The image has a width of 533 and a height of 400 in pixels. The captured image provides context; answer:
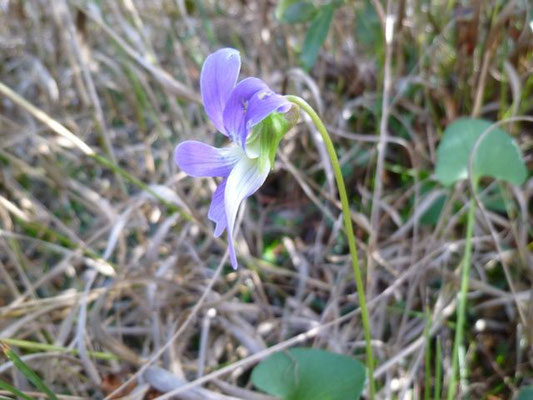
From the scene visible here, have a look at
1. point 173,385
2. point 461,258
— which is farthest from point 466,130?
point 173,385

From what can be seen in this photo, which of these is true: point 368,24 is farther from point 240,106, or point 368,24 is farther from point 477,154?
point 240,106

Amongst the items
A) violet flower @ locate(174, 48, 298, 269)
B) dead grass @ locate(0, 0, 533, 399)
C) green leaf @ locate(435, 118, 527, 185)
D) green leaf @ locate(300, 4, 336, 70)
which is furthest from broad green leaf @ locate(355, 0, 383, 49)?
violet flower @ locate(174, 48, 298, 269)

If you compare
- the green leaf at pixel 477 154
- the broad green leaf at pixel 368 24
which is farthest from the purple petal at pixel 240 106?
the broad green leaf at pixel 368 24

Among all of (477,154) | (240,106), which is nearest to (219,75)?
(240,106)

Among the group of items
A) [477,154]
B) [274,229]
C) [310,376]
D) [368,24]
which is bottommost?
[274,229]

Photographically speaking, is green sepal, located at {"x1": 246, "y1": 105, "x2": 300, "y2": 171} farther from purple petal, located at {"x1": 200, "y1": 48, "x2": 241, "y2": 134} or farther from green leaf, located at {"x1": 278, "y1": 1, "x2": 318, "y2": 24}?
green leaf, located at {"x1": 278, "y1": 1, "x2": 318, "y2": 24}

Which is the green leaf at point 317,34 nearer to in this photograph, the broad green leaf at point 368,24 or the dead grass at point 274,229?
the dead grass at point 274,229
